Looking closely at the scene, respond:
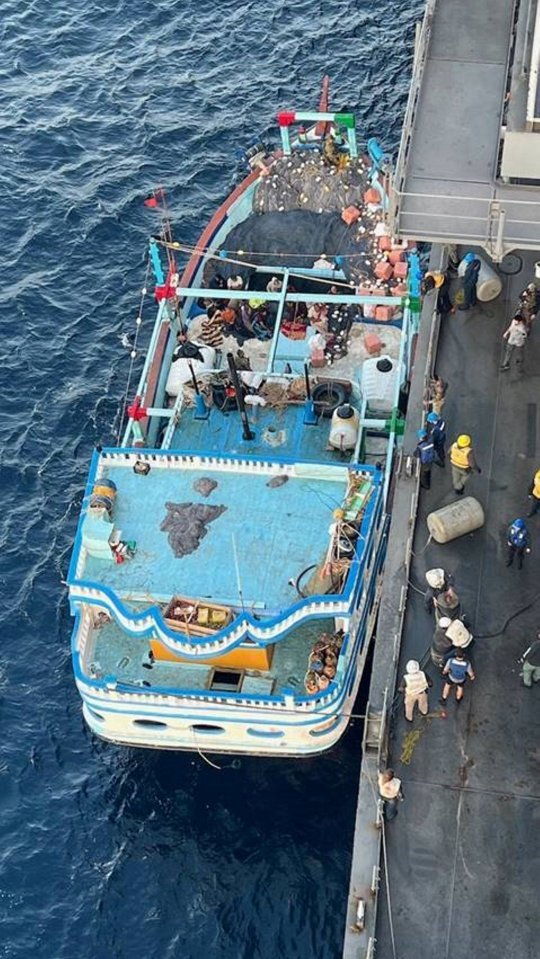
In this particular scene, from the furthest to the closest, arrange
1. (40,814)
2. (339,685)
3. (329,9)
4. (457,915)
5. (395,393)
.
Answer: (329,9) → (395,393) → (40,814) → (339,685) → (457,915)

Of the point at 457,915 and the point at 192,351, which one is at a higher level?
the point at 192,351

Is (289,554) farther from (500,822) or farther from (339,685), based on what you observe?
(500,822)

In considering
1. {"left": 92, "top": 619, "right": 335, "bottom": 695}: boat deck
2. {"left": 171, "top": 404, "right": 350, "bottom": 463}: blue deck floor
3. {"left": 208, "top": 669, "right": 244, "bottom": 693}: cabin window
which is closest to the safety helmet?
{"left": 92, "top": 619, "right": 335, "bottom": 695}: boat deck

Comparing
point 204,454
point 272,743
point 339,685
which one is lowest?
point 272,743

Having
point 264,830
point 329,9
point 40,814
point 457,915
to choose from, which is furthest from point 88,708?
point 329,9

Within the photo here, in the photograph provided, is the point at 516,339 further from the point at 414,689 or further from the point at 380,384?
the point at 414,689

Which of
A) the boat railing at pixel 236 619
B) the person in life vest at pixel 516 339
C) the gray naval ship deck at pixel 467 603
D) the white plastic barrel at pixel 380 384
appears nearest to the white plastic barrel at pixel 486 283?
the gray naval ship deck at pixel 467 603
